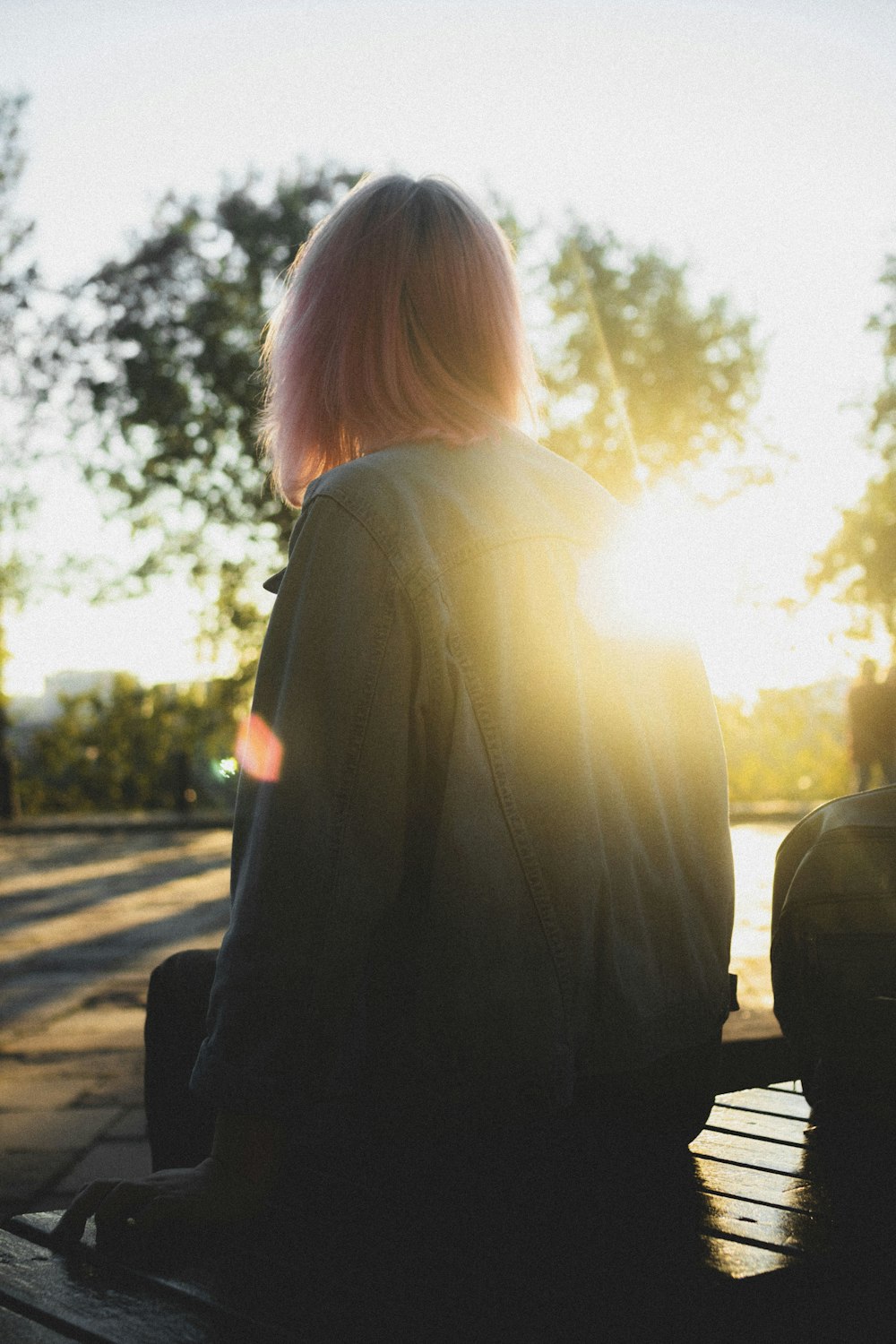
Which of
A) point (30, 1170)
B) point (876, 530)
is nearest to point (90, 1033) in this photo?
point (30, 1170)

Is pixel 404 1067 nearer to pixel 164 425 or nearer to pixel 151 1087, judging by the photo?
pixel 151 1087

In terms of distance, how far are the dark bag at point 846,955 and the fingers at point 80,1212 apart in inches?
32.3

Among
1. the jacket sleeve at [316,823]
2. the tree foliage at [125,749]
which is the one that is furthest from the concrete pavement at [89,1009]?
the tree foliage at [125,749]

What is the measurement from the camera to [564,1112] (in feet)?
4.38

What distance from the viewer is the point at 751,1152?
156 centimetres

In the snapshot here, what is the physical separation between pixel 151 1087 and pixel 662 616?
882mm

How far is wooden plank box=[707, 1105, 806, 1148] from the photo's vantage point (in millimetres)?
1620

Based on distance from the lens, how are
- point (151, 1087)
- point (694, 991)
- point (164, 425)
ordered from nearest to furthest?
1. point (694, 991)
2. point (151, 1087)
3. point (164, 425)

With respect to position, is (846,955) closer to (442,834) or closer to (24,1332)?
(442,834)

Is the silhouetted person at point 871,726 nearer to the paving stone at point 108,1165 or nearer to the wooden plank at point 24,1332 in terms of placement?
the paving stone at point 108,1165

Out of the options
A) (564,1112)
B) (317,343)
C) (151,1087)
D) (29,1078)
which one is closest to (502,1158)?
(564,1112)

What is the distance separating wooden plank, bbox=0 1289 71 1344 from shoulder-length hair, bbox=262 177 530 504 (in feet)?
3.15

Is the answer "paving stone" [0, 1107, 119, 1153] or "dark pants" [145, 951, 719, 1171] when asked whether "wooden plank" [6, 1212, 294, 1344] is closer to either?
"dark pants" [145, 951, 719, 1171]

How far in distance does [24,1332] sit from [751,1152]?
0.84 meters
